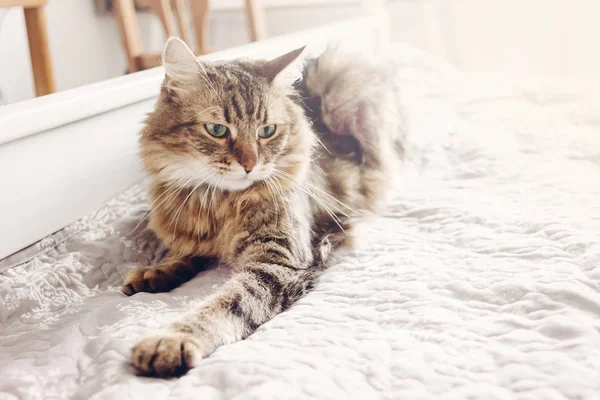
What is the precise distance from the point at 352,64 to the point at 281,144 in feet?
2.20

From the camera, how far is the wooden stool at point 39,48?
180 cm

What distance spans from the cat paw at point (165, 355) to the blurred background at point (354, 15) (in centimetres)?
159

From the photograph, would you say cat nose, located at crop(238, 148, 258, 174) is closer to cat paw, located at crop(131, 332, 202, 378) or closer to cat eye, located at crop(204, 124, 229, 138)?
cat eye, located at crop(204, 124, 229, 138)

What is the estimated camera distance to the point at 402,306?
34.0 inches

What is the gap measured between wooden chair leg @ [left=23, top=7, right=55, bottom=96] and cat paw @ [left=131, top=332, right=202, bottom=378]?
1.40 metres

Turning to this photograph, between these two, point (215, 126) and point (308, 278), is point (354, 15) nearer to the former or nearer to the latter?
point (215, 126)

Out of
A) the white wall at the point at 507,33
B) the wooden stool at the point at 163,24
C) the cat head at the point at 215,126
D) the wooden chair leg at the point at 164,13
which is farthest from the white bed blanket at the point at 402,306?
the white wall at the point at 507,33

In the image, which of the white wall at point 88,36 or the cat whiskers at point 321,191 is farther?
the white wall at point 88,36

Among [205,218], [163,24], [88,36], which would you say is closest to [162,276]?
[205,218]

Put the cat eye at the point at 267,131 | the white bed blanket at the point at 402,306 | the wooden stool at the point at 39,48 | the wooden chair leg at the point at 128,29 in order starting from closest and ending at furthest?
the white bed blanket at the point at 402,306 → the cat eye at the point at 267,131 → the wooden stool at the point at 39,48 → the wooden chair leg at the point at 128,29

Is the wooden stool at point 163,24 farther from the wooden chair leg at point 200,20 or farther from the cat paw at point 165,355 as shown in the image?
the cat paw at point 165,355

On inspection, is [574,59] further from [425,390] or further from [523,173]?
[425,390]

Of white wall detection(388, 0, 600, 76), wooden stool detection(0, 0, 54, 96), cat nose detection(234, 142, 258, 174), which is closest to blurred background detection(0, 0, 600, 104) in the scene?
white wall detection(388, 0, 600, 76)

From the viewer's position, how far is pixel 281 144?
114 centimetres
